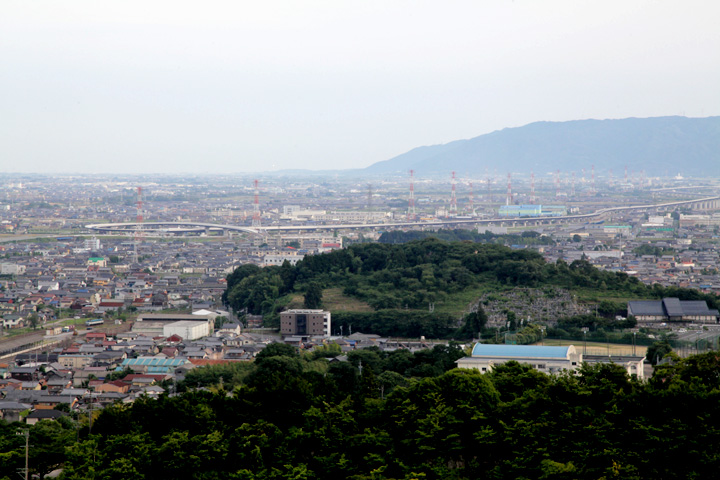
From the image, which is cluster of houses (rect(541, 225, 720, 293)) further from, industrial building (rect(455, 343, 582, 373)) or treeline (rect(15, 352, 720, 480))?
treeline (rect(15, 352, 720, 480))

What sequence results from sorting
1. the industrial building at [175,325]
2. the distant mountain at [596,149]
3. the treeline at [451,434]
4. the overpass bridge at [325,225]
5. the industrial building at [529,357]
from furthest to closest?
the distant mountain at [596,149] < the overpass bridge at [325,225] < the industrial building at [175,325] < the industrial building at [529,357] < the treeline at [451,434]

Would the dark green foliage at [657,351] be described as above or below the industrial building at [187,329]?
above

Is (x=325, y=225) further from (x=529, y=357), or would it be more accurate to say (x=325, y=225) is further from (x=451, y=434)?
(x=451, y=434)

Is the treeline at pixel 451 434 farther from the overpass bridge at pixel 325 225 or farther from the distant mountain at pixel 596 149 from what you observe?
the distant mountain at pixel 596 149

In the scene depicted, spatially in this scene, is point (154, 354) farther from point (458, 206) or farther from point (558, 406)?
point (458, 206)

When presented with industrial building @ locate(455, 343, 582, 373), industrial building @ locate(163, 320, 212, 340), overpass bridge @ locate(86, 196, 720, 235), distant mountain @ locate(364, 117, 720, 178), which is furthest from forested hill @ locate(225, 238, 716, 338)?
distant mountain @ locate(364, 117, 720, 178)

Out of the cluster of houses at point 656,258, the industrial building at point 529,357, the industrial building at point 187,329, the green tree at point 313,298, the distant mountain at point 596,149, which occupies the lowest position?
the cluster of houses at point 656,258

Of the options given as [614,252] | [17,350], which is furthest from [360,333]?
[614,252]

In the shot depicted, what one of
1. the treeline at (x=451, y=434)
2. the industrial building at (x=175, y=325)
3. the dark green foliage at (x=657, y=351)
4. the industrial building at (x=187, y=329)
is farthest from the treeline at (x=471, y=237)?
the treeline at (x=451, y=434)
